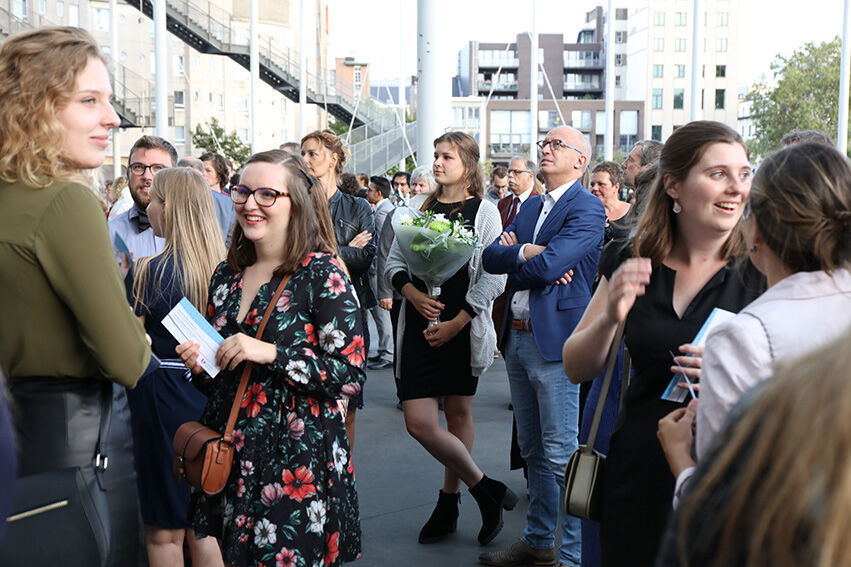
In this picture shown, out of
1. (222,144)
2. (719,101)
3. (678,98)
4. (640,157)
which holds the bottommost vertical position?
(640,157)

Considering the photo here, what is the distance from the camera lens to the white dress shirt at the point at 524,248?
5.01m

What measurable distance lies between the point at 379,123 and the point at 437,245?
3776 centimetres

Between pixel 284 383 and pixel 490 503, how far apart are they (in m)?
2.41

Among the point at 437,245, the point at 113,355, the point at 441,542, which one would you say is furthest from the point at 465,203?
the point at 113,355

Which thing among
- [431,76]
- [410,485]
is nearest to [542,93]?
[431,76]

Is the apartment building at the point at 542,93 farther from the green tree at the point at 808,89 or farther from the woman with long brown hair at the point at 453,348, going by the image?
the woman with long brown hair at the point at 453,348

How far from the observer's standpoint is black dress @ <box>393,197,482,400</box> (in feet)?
17.4

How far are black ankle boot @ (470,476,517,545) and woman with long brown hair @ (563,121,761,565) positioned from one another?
7.25ft

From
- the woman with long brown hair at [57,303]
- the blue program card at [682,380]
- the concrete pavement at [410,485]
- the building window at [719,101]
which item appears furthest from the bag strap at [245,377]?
the building window at [719,101]

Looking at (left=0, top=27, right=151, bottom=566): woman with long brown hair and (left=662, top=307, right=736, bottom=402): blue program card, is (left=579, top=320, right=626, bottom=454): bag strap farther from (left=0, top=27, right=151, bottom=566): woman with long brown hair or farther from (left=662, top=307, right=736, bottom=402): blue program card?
(left=0, top=27, right=151, bottom=566): woman with long brown hair

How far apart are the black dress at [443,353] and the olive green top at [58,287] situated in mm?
2972

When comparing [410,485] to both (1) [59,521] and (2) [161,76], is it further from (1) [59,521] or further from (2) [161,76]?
(2) [161,76]

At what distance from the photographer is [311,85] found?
4334 centimetres

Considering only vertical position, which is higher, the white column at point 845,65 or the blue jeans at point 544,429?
the white column at point 845,65
